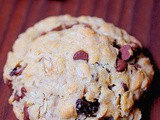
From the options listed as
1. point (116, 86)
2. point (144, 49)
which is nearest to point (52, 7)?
point (144, 49)

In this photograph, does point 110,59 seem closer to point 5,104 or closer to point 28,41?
point 28,41

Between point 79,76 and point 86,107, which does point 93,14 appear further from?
point 86,107

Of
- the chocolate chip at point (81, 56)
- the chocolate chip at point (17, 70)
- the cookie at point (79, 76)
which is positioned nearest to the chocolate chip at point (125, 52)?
the cookie at point (79, 76)

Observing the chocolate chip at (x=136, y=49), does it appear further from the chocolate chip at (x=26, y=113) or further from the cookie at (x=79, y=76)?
the chocolate chip at (x=26, y=113)

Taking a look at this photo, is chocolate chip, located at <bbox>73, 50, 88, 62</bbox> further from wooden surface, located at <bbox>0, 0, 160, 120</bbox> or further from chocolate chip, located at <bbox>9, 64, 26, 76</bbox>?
wooden surface, located at <bbox>0, 0, 160, 120</bbox>

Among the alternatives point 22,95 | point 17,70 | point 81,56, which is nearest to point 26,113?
point 22,95
